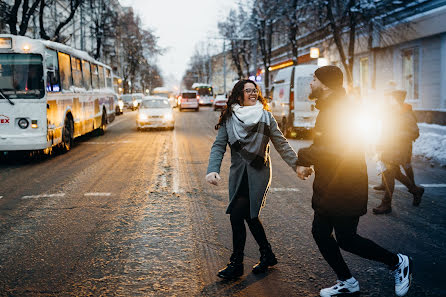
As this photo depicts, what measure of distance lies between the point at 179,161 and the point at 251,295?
26.8 feet

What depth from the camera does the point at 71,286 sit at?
4.09m

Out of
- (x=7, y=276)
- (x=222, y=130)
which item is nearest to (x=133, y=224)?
(x=7, y=276)

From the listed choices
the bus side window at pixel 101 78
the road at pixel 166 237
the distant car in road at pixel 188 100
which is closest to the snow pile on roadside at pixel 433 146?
the road at pixel 166 237

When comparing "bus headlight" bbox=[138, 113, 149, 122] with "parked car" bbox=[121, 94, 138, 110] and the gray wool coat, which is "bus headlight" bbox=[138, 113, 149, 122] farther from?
"parked car" bbox=[121, 94, 138, 110]

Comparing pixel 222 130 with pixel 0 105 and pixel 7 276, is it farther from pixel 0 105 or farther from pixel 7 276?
pixel 0 105

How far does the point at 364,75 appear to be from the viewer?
95.1ft

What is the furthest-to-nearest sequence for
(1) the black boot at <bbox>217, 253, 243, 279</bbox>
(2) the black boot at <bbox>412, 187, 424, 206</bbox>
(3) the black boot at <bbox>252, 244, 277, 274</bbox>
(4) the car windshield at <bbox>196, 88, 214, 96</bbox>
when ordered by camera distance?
1. (4) the car windshield at <bbox>196, 88, 214, 96</bbox>
2. (2) the black boot at <bbox>412, 187, 424, 206</bbox>
3. (3) the black boot at <bbox>252, 244, 277, 274</bbox>
4. (1) the black boot at <bbox>217, 253, 243, 279</bbox>

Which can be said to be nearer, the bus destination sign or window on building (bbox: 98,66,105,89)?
the bus destination sign

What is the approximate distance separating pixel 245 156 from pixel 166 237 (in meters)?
1.90

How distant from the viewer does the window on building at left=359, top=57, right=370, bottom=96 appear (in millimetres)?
28406

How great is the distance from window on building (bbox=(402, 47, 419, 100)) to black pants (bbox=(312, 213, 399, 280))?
66.1 ft

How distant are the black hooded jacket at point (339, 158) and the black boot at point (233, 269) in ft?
3.24

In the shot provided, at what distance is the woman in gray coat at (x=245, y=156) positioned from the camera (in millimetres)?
4062

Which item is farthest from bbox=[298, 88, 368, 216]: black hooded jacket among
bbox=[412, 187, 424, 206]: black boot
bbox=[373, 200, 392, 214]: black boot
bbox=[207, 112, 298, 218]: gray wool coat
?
bbox=[412, 187, 424, 206]: black boot
